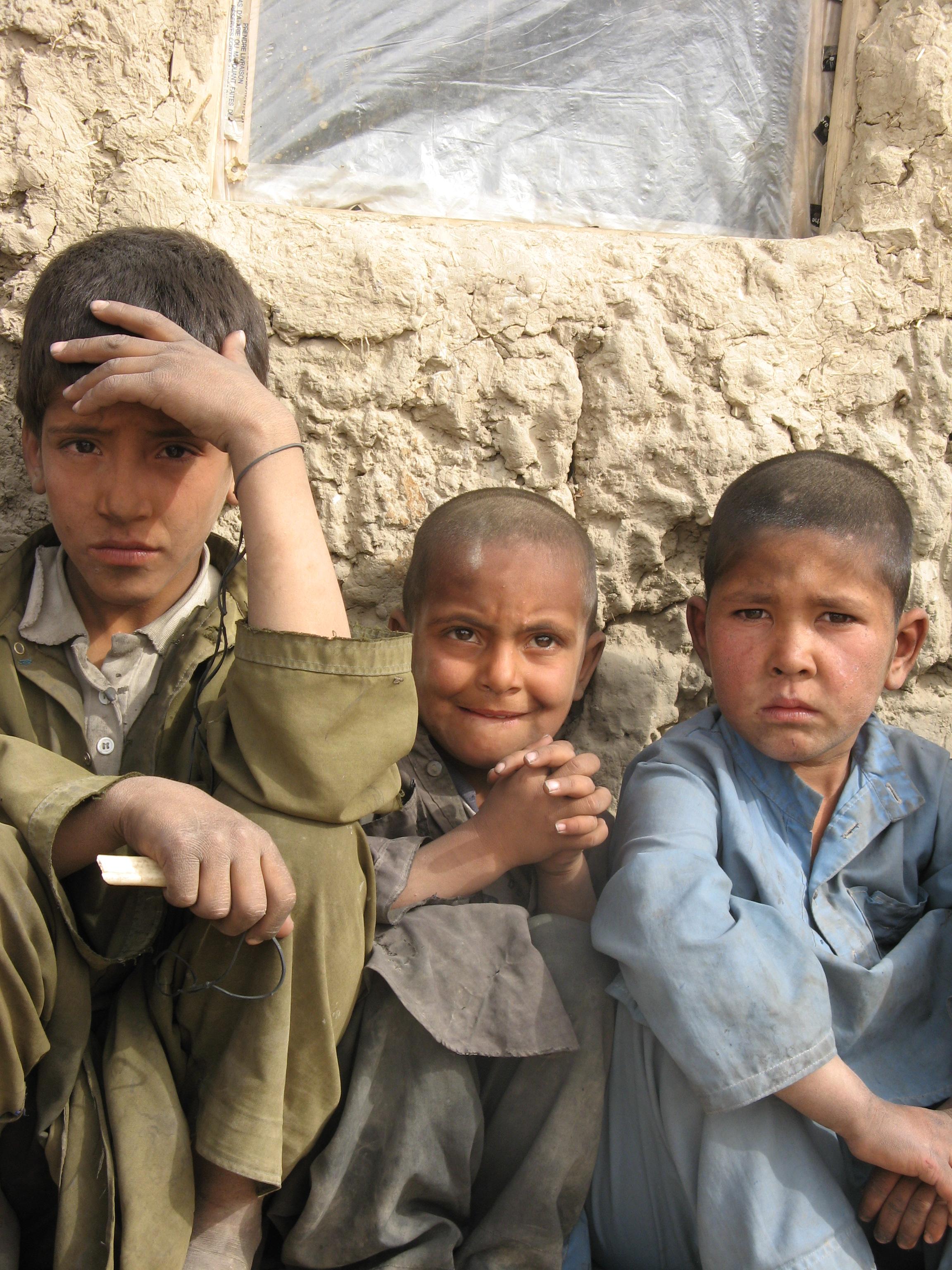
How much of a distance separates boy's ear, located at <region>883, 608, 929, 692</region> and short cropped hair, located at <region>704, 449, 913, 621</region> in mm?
26

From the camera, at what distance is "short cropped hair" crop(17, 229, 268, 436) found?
5.90ft

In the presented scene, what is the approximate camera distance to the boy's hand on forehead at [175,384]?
5.44 ft

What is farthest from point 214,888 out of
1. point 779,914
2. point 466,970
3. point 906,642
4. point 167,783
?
point 906,642

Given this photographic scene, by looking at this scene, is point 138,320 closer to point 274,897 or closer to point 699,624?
point 274,897

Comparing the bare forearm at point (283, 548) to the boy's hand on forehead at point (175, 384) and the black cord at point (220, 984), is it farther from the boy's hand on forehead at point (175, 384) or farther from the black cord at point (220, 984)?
the black cord at point (220, 984)

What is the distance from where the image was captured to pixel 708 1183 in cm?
151

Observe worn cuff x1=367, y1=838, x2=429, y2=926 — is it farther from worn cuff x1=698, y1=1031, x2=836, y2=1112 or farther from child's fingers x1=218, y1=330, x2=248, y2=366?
child's fingers x1=218, y1=330, x2=248, y2=366

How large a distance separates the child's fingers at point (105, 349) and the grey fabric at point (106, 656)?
13.3 inches

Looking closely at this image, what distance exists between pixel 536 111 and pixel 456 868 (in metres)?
1.60

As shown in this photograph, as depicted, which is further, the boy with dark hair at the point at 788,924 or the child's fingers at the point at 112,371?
the child's fingers at the point at 112,371

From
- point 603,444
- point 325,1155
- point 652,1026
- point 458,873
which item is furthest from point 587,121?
point 325,1155

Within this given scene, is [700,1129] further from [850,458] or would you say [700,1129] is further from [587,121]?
[587,121]

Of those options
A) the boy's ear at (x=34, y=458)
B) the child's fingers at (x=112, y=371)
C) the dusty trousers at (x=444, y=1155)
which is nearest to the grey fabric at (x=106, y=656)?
the boy's ear at (x=34, y=458)

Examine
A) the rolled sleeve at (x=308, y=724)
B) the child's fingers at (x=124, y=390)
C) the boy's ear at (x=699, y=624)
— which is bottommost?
the rolled sleeve at (x=308, y=724)
